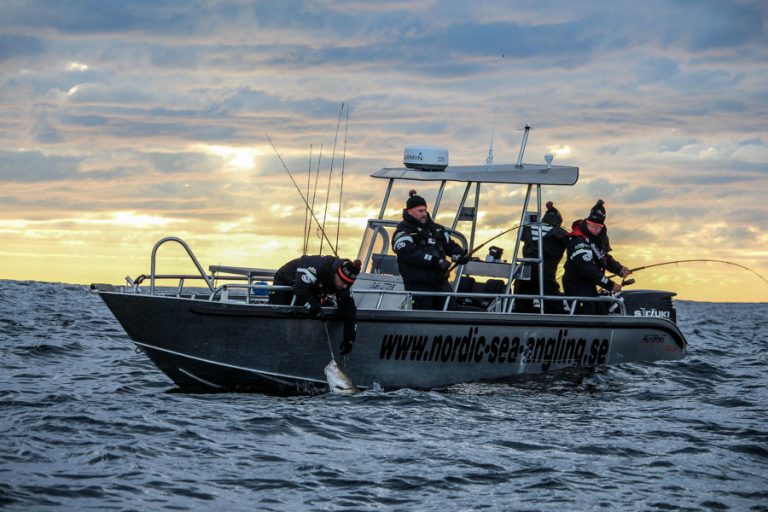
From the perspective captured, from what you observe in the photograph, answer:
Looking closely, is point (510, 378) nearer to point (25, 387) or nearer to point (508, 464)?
point (508, 464)

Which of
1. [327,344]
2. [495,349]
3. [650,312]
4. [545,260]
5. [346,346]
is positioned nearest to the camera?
[346,346]

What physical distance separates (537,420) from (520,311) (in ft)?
12.4

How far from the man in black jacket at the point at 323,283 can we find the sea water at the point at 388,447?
549 millimetres

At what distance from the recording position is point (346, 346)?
40.0ft

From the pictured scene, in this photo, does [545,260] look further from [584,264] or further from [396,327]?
[396,327]

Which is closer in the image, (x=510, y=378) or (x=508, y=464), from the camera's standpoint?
(x=508, y=464)

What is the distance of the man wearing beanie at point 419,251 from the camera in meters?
13.0

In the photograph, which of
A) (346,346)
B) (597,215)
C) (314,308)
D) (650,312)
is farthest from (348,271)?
(650,312)

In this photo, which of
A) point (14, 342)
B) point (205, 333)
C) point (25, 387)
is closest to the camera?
point (205, 333)

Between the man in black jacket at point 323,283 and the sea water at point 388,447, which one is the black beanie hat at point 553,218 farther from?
the man in black jacket at point 323,283

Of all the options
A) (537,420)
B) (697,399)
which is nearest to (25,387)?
(537,420)

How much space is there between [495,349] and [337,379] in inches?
95.2

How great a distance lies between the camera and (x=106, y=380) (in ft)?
47.4

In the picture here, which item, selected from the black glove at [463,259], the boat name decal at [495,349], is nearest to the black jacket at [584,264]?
the boat name decal at [495,349]
